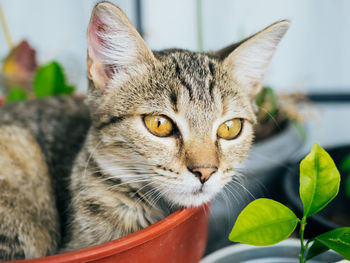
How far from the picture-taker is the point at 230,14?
1.94m

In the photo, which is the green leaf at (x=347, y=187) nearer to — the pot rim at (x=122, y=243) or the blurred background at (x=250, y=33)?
the blurred background at (x=250, y=33)

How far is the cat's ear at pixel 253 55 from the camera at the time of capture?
2.97ft

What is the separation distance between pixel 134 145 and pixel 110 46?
0.25 metres

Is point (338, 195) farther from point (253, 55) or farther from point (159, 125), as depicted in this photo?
point (159, 125)

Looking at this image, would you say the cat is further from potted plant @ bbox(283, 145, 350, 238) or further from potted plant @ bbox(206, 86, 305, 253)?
potted plant @ bbox(283, 145, 350, 238)

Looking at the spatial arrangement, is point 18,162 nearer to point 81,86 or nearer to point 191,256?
point 191,256

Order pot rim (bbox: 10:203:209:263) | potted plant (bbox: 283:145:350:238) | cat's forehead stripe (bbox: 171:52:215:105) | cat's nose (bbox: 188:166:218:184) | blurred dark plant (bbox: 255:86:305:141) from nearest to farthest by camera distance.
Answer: pot rim (bbox: 10:203:209:263)
cat's nose (bbox: 188:166:218:184)
cat's forehead stripe (bbox: 171:52:215:105)
potted plant (bbox: 283:145:350:238)
blurred dark plant (bbox: 255:86:305:141)

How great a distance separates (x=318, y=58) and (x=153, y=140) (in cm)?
144

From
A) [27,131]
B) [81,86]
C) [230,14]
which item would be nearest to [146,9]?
[230,14]

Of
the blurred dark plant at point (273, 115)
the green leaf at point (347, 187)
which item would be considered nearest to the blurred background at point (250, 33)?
the blurred dark plant at point (273, 115)

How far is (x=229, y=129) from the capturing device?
2.92 ft

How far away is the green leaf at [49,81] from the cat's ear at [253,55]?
63 centimetres

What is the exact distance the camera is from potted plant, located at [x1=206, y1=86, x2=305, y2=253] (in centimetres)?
118

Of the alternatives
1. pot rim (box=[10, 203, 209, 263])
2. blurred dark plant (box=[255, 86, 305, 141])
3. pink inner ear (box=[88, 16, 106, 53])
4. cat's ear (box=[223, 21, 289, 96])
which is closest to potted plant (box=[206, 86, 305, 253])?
blurred dark plant (box=[255, 86, 305, 141])
